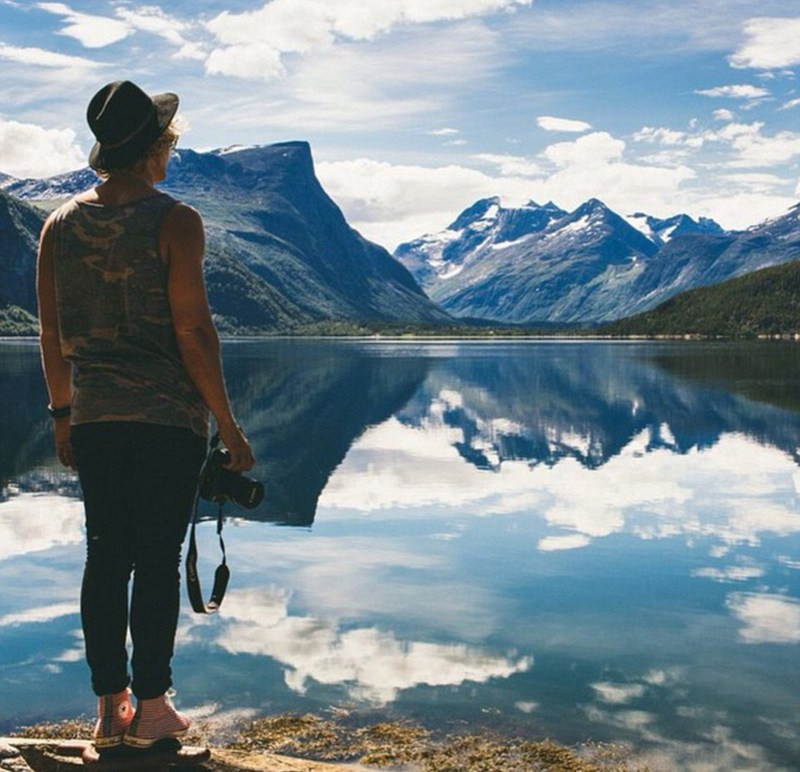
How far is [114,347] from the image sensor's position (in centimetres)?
793

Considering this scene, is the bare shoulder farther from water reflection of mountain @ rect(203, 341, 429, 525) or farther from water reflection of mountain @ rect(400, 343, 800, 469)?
water reflection of mountain @ rect(400, 343, 800, 469)

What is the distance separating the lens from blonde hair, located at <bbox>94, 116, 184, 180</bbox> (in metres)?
8.33

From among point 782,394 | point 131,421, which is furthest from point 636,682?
point 782,394

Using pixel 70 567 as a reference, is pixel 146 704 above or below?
above

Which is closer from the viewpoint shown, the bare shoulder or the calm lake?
the bare shoulder

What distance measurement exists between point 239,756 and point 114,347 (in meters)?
3.83

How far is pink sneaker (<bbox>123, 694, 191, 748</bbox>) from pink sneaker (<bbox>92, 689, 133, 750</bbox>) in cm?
8

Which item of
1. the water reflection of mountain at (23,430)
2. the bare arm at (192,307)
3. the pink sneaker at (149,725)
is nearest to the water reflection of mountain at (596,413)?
the water reflection of mountain at (23,430)

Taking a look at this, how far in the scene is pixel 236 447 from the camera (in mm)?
8195

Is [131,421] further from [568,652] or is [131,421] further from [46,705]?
[568,652]

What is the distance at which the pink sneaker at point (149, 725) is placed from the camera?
8227mm

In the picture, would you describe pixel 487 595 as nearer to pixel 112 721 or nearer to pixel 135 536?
pixel 112 721

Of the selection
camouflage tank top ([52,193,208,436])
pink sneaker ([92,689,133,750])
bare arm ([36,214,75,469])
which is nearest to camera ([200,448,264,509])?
camouflage tank top ([52,193,208,436])

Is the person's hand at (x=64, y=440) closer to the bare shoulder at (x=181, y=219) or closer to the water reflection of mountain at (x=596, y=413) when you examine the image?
the bare shoulder at (x=181, y=219)
